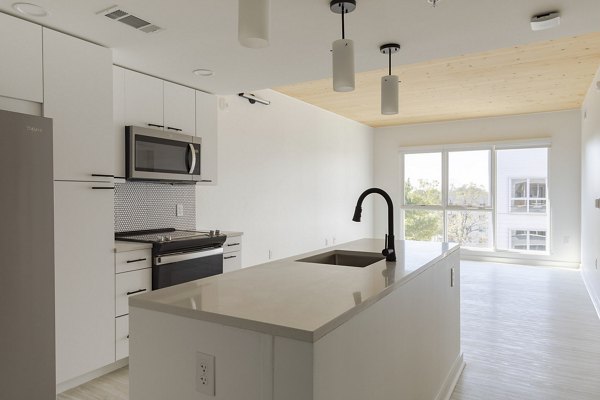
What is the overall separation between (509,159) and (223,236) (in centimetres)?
594

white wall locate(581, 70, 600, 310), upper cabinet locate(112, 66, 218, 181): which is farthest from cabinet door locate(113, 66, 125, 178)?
white wall locate(581, 70, 600, 310)

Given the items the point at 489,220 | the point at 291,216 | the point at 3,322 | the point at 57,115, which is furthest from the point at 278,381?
the point at 489,220

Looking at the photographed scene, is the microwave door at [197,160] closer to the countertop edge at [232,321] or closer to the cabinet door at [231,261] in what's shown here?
the cabinet door at [231,261]

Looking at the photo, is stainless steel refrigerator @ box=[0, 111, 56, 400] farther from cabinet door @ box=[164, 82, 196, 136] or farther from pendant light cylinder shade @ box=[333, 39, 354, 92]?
pendant light cylinder shade @ box=[333, 39, 354, 92]

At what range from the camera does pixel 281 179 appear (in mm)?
5621

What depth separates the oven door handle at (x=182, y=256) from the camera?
10.3 ft

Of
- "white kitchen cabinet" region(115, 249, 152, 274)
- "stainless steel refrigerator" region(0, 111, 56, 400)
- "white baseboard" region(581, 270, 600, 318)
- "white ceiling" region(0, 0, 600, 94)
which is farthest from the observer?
"white baseboard" region(581, 270, 600, 318)

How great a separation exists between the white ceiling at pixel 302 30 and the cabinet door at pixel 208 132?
22.3 inches

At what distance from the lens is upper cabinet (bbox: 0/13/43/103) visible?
2.37 m

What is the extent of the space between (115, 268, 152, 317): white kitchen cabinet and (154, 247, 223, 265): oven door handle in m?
0.12

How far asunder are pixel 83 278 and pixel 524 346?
11.3 ft

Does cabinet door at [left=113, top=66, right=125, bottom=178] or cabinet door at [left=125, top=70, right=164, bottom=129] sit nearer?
cabinet door at [left=113, top=66, right=125, bottom=178]

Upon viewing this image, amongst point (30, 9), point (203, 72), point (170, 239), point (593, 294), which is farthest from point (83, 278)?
point (593, 294)

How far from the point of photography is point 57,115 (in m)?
A: 2.65
